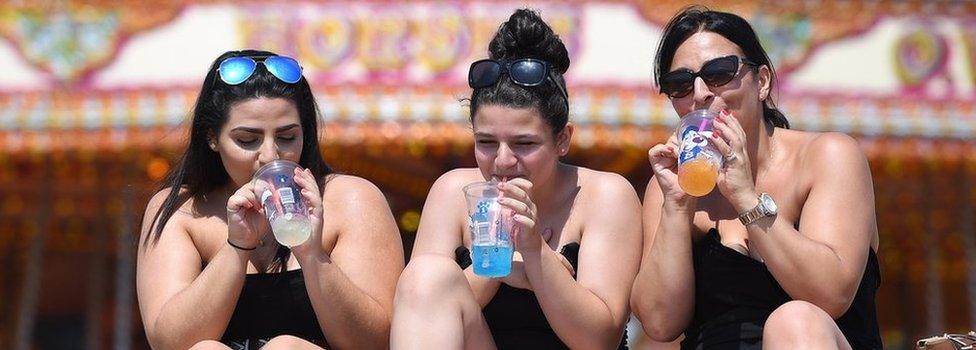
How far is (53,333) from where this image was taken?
555 inches

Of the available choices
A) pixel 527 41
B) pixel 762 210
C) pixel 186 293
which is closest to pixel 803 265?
pixel 762 210

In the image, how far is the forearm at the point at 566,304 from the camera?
336 cm

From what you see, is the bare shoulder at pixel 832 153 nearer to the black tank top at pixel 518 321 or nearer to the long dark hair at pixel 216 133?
the black tank top at pixel 518 321

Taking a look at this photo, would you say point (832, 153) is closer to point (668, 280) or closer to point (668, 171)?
point (668, 171)

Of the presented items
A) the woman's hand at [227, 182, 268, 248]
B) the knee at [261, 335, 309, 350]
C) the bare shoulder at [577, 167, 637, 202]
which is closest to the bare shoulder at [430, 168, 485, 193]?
the bare shoulder at [577, 167, 637, 202]

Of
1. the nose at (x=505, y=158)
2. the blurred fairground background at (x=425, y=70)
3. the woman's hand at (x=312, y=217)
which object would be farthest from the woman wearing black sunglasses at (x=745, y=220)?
the blurred fairground background at (x=425, y=70)

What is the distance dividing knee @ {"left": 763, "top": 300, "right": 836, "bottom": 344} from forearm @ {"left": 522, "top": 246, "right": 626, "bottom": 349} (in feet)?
1.49

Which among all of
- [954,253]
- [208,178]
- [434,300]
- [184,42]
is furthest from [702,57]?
[954,253]

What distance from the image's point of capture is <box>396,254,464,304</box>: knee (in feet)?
10.6

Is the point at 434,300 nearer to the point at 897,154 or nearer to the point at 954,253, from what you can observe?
the point at 897,154

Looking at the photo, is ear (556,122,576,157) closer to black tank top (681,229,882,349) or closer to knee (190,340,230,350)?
black tank top (681,229,882,349)

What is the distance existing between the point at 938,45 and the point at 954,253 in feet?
15.9

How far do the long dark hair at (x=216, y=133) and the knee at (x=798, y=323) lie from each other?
1.29m

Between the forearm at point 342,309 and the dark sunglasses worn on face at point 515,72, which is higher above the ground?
the dark sunglasses worn on face at point 515,72
